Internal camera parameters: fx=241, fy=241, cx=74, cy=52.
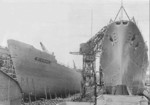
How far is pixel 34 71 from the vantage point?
17172mm

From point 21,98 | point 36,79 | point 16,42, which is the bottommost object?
point 21,98

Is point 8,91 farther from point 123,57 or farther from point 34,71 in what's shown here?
point 123,57

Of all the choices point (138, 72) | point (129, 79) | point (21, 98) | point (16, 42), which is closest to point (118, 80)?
point (129, 79)

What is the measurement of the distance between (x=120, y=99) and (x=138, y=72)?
3636mm

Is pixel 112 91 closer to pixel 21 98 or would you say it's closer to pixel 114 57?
pixel 114 57

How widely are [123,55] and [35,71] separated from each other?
739 cm

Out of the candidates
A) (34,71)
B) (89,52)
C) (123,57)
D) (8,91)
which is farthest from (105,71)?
(89,52)

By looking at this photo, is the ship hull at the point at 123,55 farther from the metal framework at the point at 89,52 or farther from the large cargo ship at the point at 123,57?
the metal framework at the point at 89,52

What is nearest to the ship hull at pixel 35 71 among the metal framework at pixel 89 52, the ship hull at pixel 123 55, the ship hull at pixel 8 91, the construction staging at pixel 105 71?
the construction staging at pixel 105 71

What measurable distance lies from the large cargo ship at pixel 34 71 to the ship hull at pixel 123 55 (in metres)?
5.50

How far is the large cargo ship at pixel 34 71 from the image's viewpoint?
51.8 feet

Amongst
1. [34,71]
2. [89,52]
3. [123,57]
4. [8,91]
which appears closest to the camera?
[123,57]

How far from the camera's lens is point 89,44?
1955cm

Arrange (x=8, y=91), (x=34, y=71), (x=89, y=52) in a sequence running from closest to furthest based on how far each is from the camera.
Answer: (x=8, y=91) < (x=34, y=71) < (x=89, y=52)
